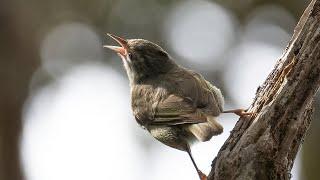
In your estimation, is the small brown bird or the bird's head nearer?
the small brown bird

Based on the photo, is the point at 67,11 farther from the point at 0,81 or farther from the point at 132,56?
the point at 132,56

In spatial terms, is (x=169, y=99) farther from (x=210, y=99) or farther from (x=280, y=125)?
(x=280, y=125)

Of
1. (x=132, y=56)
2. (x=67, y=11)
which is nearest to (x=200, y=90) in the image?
(x=132, y=56)

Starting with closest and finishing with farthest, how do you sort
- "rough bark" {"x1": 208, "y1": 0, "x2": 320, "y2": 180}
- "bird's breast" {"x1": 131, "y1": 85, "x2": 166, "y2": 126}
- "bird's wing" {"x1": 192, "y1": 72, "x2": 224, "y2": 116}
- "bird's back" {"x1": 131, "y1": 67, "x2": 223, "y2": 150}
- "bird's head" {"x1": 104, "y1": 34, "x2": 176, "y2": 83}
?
1. "rough bark" {"x1": 208, "y1": 0, "x2": 320, "y2": 180}
2. "bird's back" {"x1": 131, "y1": 67, "x2": 223, "y2": 150}
3. "bird's wing" {"x1": 192, "y1": 72, "x2": 224, "y2": 116}
4. "bird's breast" {"x1": 131, "y1": 85, "x2": 166, "y2": 126}
5. "bird's head" {"x1": 104, "y1": 34, "x2": 176, "y2": 83}

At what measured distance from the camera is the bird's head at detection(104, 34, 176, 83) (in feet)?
24.4

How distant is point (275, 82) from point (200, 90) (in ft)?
2.75

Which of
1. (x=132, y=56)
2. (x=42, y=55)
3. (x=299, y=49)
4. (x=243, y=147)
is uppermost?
(x=299, y=49)

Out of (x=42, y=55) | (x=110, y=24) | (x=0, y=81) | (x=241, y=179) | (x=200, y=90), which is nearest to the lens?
(x=241, y=179)

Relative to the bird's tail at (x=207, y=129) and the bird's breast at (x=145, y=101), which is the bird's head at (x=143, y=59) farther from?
the bird's tail at (x=207, y=129)

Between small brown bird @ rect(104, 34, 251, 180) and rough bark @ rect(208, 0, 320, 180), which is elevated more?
rough bark @ rect(208, 0, 320, 180)

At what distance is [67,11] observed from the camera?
13.6m

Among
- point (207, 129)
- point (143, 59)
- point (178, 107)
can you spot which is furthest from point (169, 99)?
point (143, 59)

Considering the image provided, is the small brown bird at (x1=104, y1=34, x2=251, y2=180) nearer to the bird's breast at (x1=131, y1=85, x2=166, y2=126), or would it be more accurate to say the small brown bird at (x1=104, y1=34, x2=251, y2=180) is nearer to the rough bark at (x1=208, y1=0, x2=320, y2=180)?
the bird's breast at (x1=131, y1=85, x2=166, y2=126)

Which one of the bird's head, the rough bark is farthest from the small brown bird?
the rough bark
